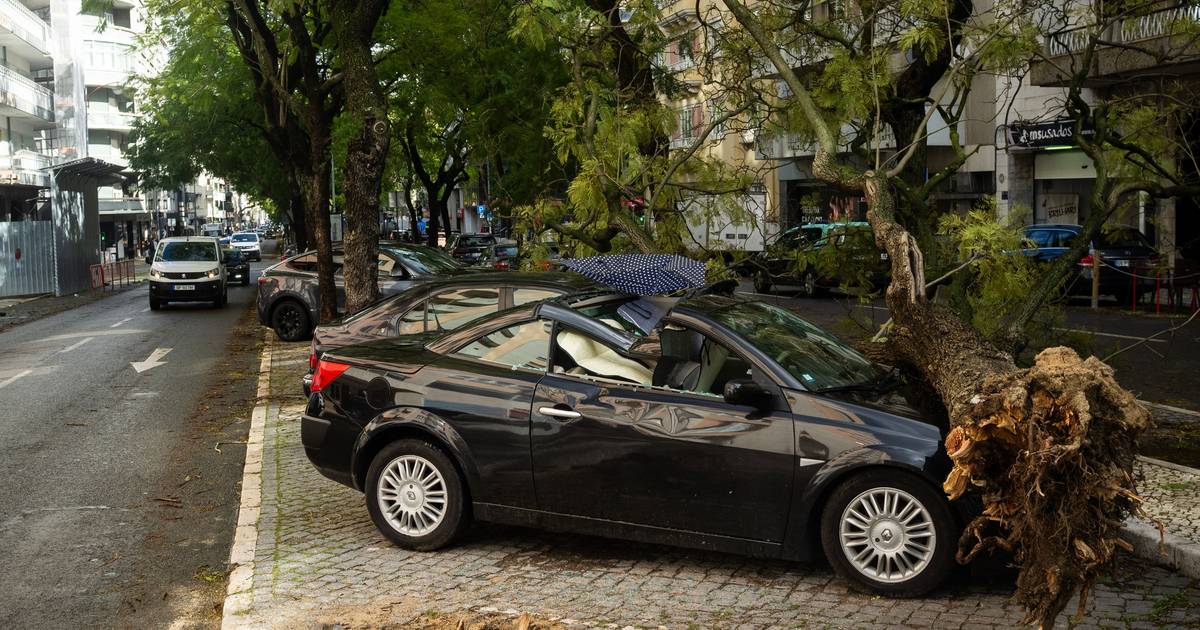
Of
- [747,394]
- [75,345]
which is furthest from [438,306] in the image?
[75,345]

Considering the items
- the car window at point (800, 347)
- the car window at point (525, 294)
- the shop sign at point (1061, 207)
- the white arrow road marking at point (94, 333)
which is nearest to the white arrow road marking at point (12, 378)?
the white arrow road marking at point (94, 333)

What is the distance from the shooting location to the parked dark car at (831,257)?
12.4 metres

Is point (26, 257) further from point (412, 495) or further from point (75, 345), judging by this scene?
point (412, 495)

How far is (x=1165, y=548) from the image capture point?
20.9 feet

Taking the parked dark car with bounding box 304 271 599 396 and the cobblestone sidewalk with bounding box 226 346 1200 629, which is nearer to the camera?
the cobblestone sidewalk with bounding box 226 346 1200 629

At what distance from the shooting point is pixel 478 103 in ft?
84.9

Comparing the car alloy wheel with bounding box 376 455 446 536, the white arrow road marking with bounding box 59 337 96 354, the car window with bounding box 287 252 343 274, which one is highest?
the car window with bounding box 287 252 343 274

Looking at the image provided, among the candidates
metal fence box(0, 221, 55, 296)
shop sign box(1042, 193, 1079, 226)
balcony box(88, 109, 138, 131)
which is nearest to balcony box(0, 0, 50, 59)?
balcony box(88, 109, 138, 131)

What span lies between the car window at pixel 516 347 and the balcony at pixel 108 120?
73.8 metres

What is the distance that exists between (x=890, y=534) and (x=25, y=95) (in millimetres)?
51778

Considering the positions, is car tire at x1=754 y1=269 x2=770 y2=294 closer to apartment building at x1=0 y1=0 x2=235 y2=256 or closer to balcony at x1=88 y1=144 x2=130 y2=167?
apartment building at x1=0 y1=0 x2=235 y2=256

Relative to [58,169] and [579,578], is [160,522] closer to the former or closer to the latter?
[579,578]

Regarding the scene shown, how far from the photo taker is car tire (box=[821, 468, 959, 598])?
18.9 feet

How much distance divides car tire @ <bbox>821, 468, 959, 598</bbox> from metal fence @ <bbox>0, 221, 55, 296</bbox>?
3380cm
